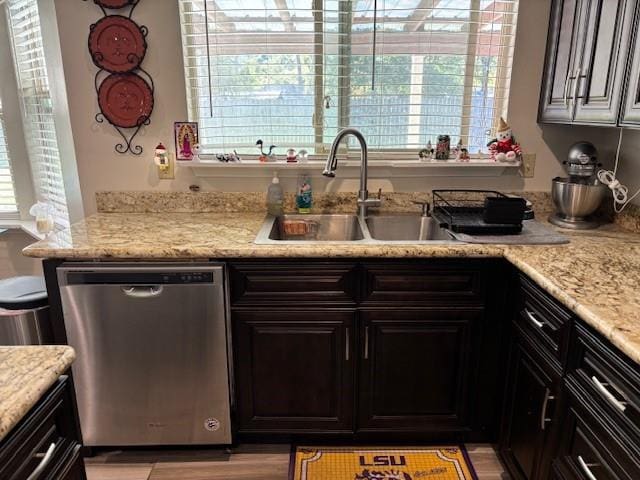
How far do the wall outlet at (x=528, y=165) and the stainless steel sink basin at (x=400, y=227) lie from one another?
563 mm

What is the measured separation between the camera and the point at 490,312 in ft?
5.83

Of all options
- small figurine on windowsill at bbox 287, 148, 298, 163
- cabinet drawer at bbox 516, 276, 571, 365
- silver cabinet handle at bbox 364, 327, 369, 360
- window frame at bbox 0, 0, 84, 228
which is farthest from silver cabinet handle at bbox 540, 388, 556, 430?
window frame at bbox 0, 0, 84, 228

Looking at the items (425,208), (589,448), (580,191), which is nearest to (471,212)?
(425,208)

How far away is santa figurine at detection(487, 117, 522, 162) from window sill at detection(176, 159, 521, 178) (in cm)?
5

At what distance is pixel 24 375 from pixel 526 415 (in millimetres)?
1506

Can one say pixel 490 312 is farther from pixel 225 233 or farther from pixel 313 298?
pixel 225 233

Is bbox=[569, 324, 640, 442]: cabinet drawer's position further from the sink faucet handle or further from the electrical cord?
the sink faucet handle

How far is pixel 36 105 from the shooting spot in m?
2.68

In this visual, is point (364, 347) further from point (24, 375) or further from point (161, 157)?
point (161, 157)

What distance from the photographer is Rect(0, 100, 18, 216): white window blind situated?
9.15ft

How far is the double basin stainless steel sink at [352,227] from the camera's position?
7.26 ft

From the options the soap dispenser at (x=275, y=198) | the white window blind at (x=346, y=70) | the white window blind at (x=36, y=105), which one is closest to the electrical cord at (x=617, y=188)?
the white window blind at (x=346, y=70)

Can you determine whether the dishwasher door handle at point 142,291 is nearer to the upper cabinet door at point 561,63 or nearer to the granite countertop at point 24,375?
the granite countertop at point 24,375

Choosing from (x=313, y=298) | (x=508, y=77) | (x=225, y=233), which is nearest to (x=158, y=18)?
(x=225, y=233)
